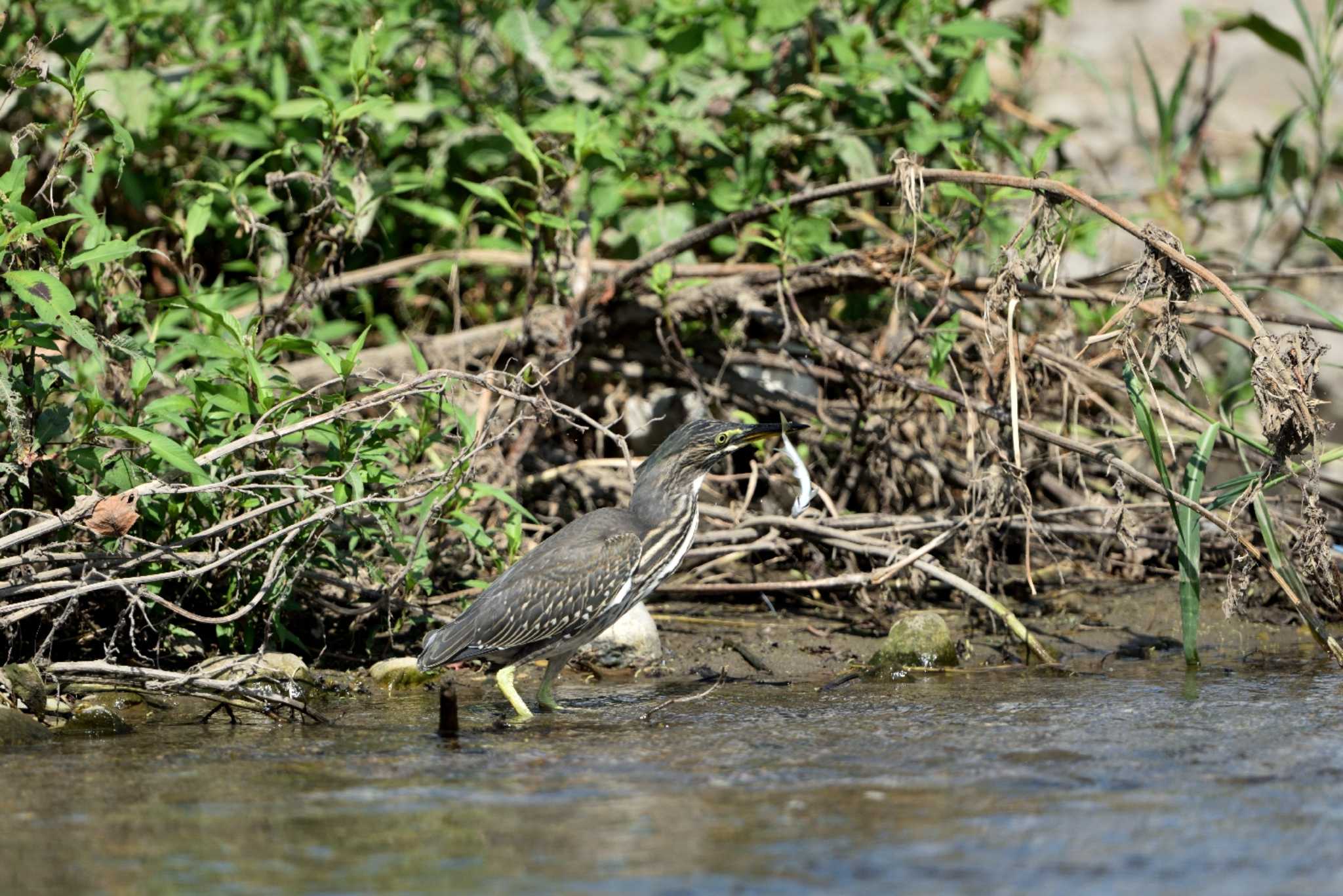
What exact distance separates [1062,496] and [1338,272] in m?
1.63

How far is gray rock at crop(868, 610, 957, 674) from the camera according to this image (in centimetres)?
612

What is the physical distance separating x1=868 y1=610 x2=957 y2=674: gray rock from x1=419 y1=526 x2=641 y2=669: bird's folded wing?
3.97 feet

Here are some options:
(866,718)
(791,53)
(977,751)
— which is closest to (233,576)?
(866,718)

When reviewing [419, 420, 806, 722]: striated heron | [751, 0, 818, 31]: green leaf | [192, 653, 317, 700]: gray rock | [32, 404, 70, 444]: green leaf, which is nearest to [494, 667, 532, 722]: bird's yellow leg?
[419, 420, 806, 722]: striated heron

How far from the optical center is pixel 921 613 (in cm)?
630

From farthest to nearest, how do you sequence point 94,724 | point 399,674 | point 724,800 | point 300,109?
1. point 300,109
2. point 399,674
3. point 94,724
4. point 724,800

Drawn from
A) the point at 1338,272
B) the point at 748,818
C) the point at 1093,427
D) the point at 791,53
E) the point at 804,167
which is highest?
the point at 791,53

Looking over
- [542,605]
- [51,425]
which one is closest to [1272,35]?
[542,605]

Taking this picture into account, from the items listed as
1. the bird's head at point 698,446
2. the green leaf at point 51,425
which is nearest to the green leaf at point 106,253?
the green leaf at point 51,425

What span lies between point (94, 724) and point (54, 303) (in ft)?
4.63

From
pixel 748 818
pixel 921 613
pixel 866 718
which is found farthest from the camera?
pixel 921 613

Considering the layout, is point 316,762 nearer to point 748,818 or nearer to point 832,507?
point 748,818

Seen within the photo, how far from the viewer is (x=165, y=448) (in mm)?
5020

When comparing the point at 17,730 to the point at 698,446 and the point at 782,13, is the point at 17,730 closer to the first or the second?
the point at 698,446
